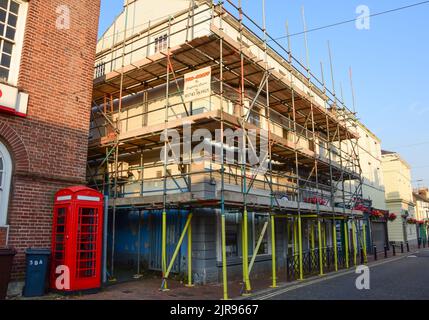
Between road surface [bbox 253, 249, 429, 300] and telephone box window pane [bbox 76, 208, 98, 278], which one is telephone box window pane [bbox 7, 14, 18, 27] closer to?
telephone box window pane [bbox 76, 208, 98, 278]

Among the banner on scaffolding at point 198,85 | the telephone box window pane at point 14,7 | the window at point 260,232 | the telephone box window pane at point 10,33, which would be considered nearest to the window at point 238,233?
the window at point 260,232

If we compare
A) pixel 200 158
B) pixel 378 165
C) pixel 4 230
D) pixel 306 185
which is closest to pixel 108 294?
pixel 4 230

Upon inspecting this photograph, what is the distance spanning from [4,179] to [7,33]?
4077mm

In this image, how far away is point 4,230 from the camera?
28.5ft

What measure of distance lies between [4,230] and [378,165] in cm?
3341

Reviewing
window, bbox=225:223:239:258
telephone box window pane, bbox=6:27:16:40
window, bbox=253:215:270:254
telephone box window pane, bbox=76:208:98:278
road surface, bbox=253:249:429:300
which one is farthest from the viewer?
window, bbox=253:215:270:254

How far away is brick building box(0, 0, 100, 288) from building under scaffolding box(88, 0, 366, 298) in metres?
2.01

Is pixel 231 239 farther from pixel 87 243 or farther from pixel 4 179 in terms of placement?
pixel 4 179

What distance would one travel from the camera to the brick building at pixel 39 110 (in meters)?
9.03

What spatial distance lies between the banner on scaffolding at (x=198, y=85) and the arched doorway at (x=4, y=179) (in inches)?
208

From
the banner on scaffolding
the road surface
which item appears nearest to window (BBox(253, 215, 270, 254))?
the road surface

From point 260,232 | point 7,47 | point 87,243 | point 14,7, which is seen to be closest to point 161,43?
point 14,7

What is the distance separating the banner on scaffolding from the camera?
10.5 meters

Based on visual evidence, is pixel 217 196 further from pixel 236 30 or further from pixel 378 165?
pixel 378 165
